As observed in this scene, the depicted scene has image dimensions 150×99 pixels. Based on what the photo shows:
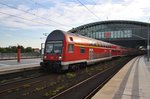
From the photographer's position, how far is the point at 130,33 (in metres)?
90.6

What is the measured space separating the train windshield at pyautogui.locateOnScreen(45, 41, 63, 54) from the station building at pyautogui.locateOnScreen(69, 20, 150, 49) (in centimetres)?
6732

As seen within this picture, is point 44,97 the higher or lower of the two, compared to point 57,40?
lower

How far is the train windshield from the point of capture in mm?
17594

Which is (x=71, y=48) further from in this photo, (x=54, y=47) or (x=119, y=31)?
(x=119, y=31)

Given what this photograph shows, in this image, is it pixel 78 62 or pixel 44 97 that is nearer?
pixel 44 97

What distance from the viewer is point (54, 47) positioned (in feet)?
59.1

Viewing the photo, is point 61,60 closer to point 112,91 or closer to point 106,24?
point 112,91

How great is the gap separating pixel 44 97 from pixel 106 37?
8666 cm

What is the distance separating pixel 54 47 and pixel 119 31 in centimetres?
7879

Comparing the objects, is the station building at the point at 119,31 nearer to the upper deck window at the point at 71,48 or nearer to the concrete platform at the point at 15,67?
the concrete platform at the point at 15,67

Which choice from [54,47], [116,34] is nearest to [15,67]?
[54,47]

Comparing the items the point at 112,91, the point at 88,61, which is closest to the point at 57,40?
the point at 88,61

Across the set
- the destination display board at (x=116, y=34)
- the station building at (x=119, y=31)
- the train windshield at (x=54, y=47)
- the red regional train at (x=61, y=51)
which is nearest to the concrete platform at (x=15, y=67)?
the red regional train at (x=61, y=51)

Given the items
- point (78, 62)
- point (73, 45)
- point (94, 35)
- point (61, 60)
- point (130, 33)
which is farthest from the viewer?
point (94, 35)
